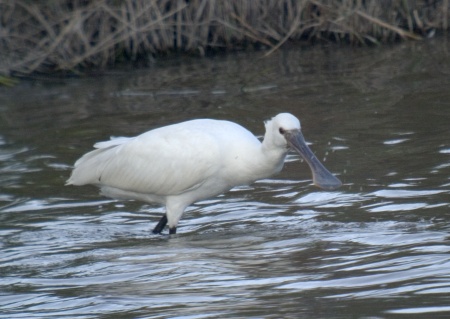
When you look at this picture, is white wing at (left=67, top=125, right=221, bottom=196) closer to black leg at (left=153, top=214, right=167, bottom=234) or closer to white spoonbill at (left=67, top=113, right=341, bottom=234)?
white spoonbill at (left=67, top=113, right=341, bottom=234)

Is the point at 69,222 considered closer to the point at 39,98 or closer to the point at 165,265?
the point at 165,265

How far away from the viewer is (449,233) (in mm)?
5754

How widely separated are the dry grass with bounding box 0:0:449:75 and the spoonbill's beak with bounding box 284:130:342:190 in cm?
700

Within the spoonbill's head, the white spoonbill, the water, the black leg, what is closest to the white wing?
the white spoonbill

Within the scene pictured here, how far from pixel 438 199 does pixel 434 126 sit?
2300 mm

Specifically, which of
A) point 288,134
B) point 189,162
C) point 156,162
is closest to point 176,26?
point 156,162

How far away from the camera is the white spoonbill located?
6.64 metres

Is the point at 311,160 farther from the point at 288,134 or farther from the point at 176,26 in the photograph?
the point at 176,26

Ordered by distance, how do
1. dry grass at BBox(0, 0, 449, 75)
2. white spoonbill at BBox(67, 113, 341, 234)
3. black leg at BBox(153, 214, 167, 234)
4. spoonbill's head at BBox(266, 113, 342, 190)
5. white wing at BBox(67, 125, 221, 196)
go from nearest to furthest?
spoonbill's head at BBox(266, 113, 342, 190)
white spoonbill at BBox(67, 113, 341, 234)
white wing at BBox(67, 125, 221, 196)
black leg at BBox(153, 214, 167, 234)
dry grass at BBox(0, 0, 449, 75)

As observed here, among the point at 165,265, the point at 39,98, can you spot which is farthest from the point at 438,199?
the point at 39,98

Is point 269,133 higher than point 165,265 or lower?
higher

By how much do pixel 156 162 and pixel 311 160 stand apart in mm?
1183

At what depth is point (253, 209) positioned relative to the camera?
24.0 feet

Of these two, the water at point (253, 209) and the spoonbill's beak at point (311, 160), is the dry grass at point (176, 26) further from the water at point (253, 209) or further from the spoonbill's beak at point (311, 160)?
the spoonbill's beak at point (311, 160)
